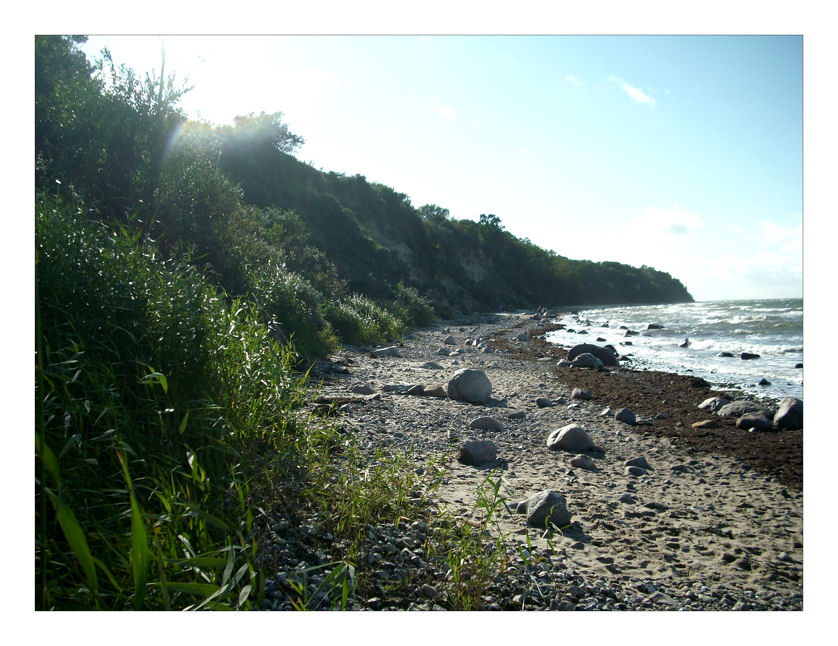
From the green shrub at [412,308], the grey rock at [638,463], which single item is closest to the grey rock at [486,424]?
the grey rock at [638,463]

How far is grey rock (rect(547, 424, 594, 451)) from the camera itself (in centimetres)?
439

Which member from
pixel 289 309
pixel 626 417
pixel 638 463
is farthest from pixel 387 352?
pixel 638 463

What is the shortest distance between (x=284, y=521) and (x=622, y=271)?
1080 inches

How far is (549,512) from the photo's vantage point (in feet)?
9.12

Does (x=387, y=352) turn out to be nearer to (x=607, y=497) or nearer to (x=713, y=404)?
(x=713, y=404)

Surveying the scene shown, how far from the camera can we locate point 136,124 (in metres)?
7.48

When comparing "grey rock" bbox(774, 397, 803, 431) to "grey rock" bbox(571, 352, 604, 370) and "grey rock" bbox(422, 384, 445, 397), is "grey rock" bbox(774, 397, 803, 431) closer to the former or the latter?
"grey rock" bbox(422, 384, 445, 397)

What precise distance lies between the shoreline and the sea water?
1521mm

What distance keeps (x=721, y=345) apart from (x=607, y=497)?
12.0m

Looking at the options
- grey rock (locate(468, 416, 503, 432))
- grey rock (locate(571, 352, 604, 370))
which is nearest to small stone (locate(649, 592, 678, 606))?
grey rock (locate(468, 416, 503, 432))

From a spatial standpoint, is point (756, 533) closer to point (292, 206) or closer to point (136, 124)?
point (136, 124)

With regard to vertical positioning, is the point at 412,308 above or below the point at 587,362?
above

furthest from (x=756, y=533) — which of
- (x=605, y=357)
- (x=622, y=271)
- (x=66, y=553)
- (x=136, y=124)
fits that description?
(x=622, y=271)
